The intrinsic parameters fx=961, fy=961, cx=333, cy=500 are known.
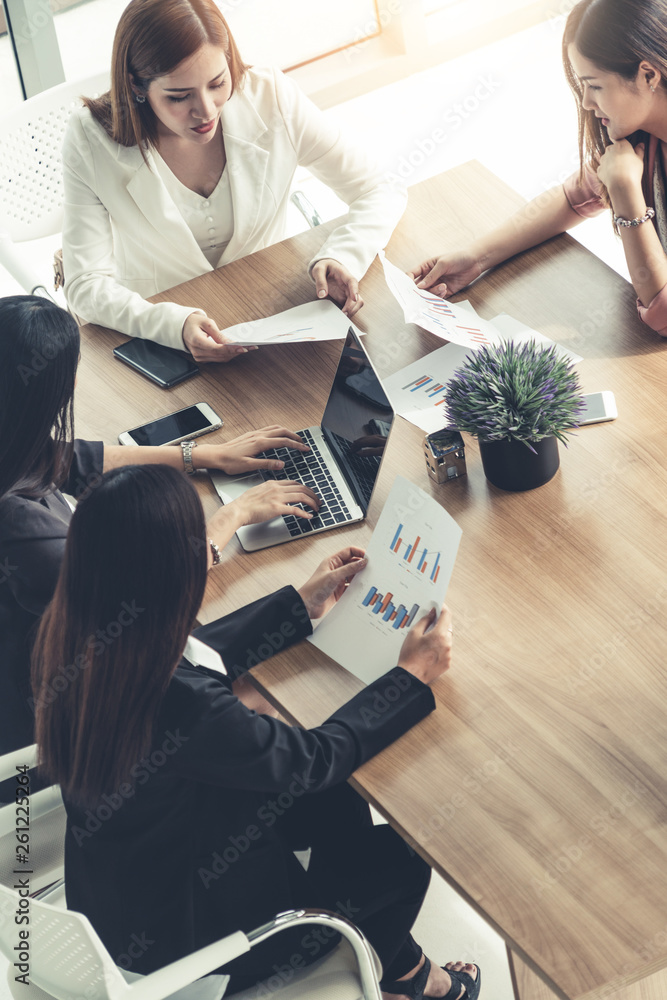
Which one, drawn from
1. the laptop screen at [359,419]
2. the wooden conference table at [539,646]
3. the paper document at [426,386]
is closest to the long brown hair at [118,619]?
the wooden conference table at [539,646]

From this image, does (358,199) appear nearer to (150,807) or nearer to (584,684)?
(584,684)

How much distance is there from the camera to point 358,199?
2.34 m

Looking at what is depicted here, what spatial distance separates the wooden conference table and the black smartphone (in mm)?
33

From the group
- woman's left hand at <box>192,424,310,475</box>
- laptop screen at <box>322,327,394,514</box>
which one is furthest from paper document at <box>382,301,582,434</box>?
woman's left hand at <box>192,424,310,475</box>

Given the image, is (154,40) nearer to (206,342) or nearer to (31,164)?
(206,342)

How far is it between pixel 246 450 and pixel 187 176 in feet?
2.98

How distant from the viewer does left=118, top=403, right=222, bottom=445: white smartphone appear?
6.35 ft

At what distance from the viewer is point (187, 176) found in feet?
7.76

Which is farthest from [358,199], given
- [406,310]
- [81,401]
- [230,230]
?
[81,401]

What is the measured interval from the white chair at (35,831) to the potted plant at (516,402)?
852 mm

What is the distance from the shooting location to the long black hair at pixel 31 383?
5.14 feet

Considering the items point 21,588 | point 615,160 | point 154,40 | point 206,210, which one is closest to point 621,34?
point 615,160

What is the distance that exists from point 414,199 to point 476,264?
1.34 ft
